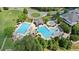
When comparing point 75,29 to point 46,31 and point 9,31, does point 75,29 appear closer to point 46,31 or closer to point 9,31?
point 46,31

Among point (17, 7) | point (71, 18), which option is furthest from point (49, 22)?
point (17, 7)

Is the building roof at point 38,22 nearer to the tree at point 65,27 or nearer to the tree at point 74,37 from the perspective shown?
the tree at point 65,27

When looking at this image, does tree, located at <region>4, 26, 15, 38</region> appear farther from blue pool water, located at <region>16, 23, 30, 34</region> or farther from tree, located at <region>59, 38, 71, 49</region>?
tree, located at <region>59, 38, 71, 49</region>

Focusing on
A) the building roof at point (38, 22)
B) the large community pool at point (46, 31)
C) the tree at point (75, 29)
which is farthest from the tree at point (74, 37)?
the building roof at point (38, 22)

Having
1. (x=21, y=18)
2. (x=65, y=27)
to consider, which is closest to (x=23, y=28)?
(x=21, y=18)

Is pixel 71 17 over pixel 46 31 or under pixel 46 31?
over

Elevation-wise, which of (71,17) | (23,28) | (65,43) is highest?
(71,17)

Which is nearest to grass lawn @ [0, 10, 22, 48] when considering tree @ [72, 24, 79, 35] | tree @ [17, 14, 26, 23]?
tree @ [17, 14, 26, 23]
